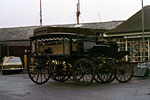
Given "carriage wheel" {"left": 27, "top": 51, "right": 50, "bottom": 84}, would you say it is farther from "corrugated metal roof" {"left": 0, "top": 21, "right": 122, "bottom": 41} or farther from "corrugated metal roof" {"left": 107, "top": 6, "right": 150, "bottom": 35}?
"corrugated metal roof" {"left": 0, "top": 21, "right": 122, "bottom": 41}

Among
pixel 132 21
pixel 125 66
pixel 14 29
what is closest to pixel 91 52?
pixel 125 66

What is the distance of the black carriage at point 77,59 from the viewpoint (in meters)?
11.6

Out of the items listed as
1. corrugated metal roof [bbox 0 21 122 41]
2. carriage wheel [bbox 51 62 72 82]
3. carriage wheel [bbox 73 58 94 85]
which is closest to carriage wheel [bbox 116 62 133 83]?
carriage wheel [bbox 73 58 94 85]

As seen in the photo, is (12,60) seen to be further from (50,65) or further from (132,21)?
(50,65)

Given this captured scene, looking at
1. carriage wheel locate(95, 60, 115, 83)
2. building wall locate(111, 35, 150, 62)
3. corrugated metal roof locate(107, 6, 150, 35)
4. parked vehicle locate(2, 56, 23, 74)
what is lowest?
parked vehicle locate(2, 56, 23, 74)

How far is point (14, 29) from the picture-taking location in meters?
37.5

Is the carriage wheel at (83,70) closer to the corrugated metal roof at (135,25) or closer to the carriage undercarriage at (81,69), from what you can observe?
the carriage undercarriage at (81,69)

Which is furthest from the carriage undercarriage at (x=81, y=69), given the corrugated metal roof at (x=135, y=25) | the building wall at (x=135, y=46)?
the corrugated metal roof at (x=135, y=25)

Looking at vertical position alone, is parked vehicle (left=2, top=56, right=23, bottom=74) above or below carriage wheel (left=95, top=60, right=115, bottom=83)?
below

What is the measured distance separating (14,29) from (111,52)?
1042 inches

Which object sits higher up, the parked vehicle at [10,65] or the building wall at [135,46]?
the building wall at [135,46]

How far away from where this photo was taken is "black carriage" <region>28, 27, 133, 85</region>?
38.2 ft

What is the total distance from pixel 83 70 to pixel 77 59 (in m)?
0.95

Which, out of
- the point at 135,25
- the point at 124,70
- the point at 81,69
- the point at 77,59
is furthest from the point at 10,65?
the point at 81,69
